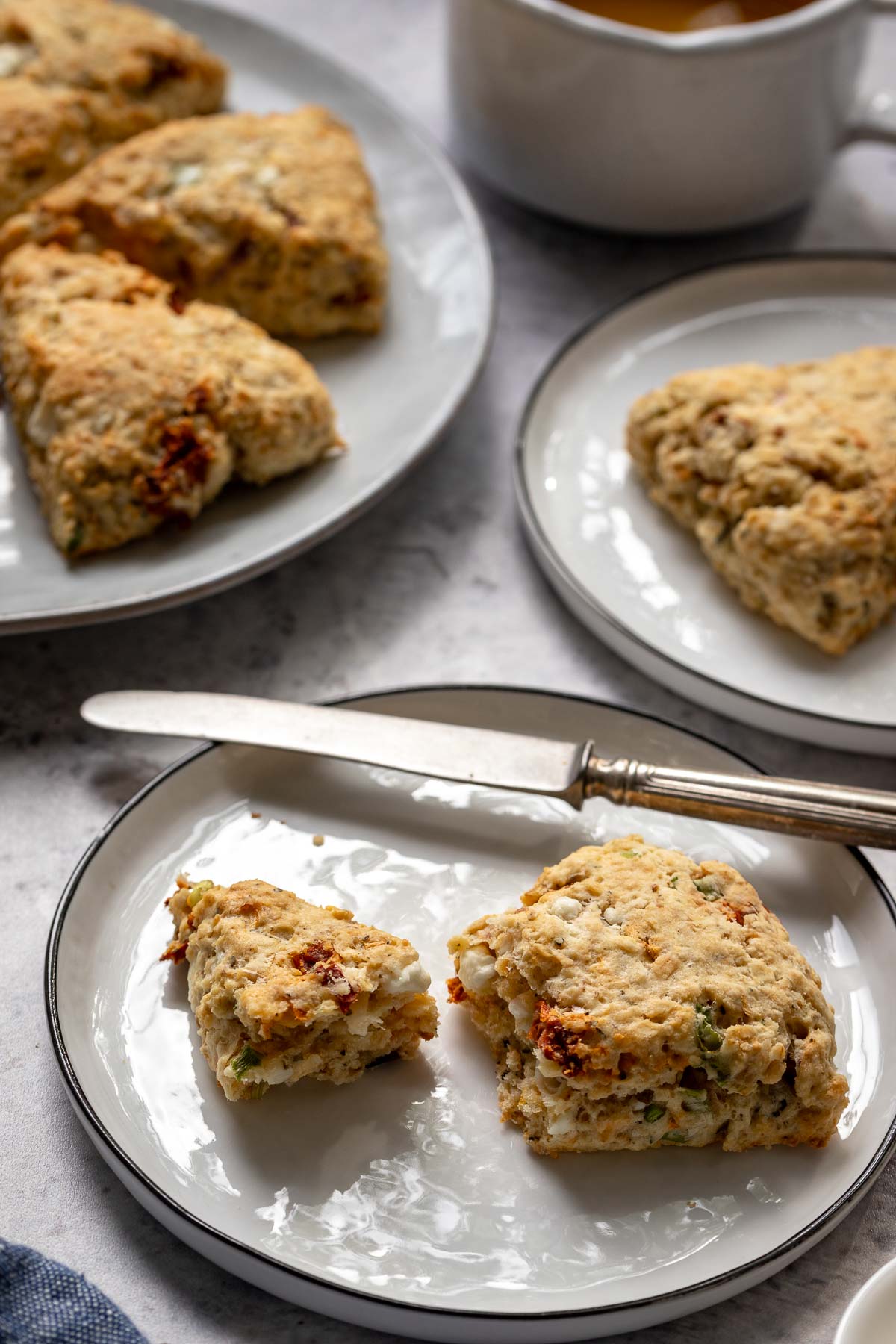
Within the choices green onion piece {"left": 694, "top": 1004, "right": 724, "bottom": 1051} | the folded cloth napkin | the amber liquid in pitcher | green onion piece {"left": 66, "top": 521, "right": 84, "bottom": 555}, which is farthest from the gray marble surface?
the amber liquid in pitcher

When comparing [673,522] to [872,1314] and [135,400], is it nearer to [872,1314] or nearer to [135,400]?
[135,400]

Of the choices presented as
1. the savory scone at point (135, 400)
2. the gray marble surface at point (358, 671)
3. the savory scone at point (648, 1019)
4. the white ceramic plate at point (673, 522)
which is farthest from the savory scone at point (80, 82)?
the savory scone at point (648, 1019)

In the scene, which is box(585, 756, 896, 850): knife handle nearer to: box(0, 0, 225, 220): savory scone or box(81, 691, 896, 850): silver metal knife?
box(81, 691, 896, 850): silver metal knife

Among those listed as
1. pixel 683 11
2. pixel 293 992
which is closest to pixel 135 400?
pixel 293 992

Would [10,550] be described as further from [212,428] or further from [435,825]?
[435,825]

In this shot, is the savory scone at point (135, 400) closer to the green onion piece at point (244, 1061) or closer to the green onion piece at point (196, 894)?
the green onion piece at point (196, 894)

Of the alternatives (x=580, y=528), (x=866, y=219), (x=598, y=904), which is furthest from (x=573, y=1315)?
(x=866, y=219)
